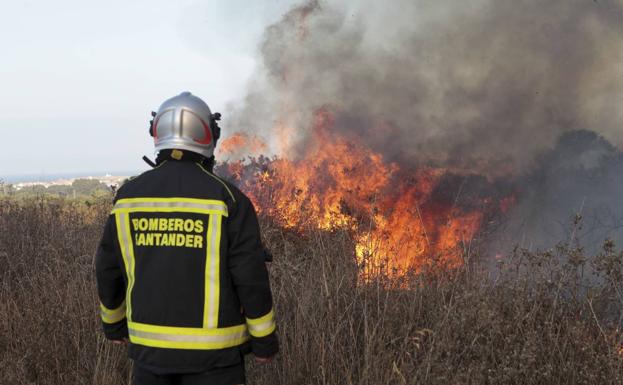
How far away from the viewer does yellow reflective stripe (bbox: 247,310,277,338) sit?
2.32m

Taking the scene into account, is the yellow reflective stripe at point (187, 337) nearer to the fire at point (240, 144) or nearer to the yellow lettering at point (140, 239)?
the yellow lettering at point (140, 239)

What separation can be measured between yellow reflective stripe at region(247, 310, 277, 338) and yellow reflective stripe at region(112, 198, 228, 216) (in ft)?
1.77

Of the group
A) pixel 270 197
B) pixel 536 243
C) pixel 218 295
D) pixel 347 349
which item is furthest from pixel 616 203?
pixel 218 295

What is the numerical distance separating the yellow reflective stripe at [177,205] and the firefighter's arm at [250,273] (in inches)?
3.4

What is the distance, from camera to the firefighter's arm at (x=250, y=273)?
2.27 m

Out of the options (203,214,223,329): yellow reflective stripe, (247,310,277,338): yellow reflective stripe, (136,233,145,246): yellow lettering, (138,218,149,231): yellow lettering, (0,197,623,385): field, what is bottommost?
(0,197,623,385): field

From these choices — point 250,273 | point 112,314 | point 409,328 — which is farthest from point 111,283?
point 409,328

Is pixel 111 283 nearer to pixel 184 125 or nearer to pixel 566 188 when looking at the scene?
pixel 184 125

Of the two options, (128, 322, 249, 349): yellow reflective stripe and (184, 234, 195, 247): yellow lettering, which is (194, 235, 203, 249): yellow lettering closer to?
(184, 234, 195, 247): yellow lettering

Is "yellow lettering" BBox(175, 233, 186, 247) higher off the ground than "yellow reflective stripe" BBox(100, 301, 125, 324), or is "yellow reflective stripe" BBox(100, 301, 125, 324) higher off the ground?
"yellow lettering" BBox(175, 233, 186, 247)

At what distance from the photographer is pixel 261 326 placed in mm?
2326

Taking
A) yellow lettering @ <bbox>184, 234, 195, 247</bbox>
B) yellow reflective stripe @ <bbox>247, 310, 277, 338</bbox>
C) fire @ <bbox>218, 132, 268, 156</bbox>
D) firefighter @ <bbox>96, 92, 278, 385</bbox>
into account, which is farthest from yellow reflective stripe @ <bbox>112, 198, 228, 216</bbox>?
fire @ <bbox>218, 132, 268, 156</bbox>

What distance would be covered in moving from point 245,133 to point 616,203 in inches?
319

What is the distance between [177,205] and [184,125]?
43 cm
